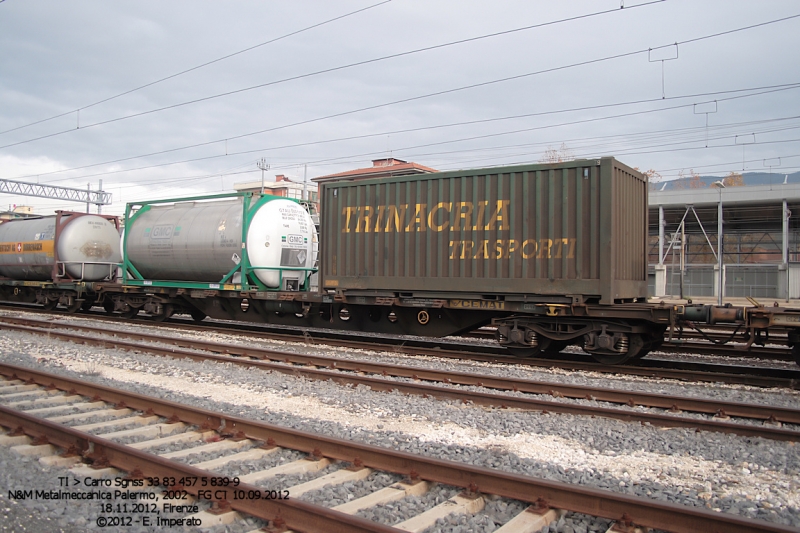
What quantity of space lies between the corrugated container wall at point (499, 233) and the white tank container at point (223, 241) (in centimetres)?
247

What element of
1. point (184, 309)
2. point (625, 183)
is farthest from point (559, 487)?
point (184, 309)

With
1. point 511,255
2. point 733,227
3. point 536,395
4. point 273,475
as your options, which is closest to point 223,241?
point 511,255

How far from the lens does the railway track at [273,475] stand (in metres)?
3.75

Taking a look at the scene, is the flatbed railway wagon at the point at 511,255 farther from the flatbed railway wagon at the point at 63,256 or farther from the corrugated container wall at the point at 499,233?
the flatbed railway wagon at the point at 63,256

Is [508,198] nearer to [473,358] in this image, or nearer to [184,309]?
[473,358]

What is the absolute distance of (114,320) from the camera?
17.6m

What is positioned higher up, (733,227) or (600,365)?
(733,227)

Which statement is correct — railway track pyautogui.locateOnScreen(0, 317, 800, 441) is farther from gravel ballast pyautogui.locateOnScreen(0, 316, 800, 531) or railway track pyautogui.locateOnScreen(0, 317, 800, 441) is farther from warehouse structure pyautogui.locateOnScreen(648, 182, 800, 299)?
warehouse structure pyautogui.locateOnScreen(648, 182, 800, 299)

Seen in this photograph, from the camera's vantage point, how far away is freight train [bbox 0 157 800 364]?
9969 millimetres

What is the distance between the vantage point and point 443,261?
11352 mm

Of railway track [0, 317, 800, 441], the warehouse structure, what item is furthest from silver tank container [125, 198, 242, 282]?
the warehouse structure

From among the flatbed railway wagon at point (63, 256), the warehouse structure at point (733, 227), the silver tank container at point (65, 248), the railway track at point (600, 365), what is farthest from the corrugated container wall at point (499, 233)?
the warehouse structure at point (733, 227)

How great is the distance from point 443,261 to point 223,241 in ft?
20.2

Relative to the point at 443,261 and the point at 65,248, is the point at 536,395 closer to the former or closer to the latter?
the point at 443,261
